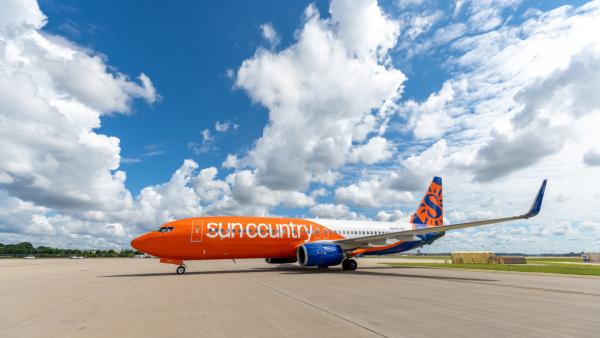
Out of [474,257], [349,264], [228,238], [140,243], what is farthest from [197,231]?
[474,257]

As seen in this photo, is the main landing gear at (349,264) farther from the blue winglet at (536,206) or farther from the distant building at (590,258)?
the distant building at (590,258)

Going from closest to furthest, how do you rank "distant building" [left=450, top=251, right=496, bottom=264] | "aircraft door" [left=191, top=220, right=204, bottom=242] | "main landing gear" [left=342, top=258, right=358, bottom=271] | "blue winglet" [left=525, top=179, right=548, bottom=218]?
"blue winglet" [left=525, top=179, right=548, bottom=218] → "aircraft door" [left=191, top=220, right=204, bottom=242] → "main landing gear" [left=342, top=258, right=358, bottom=271] → "distant building" [left=450, top=251, right=496, bottom=264]

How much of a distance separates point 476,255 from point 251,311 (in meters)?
41.5

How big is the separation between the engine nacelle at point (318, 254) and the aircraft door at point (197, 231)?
23.0ft

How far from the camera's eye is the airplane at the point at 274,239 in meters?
21.8

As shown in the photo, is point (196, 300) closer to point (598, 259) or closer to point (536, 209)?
point (536, 209)

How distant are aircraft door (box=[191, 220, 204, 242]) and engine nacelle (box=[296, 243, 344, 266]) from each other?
7001 mm

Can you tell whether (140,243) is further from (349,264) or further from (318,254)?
(349,264)

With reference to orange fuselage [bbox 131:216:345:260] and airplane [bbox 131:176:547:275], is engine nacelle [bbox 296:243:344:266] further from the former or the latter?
orange fuselage [bbox 131:216:345:260]

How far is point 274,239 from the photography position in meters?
25.3

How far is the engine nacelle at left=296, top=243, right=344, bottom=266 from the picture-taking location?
23688mm

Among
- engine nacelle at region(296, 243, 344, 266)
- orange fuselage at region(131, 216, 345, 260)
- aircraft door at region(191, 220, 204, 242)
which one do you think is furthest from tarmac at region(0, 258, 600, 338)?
engine nacelle at region(296, 243, 344, 266)

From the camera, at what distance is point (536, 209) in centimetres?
1961

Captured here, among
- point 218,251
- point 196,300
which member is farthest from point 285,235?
point 196,300
